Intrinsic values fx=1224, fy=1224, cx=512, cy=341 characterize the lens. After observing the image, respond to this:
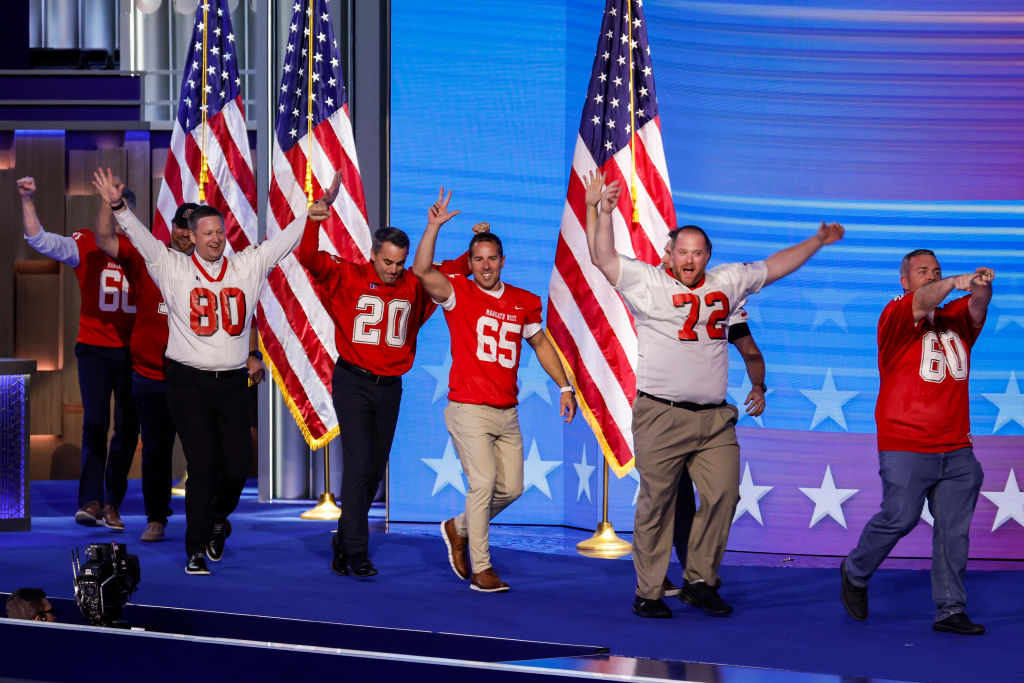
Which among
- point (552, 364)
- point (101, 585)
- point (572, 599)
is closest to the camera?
point (101, 585)

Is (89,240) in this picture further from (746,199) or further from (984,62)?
(984,62)

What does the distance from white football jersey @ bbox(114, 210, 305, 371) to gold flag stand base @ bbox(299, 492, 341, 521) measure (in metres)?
2.10

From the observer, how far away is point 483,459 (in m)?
5.69

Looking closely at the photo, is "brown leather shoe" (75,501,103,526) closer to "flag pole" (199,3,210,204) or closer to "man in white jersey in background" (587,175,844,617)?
"flag pole" (199,3,210,204)

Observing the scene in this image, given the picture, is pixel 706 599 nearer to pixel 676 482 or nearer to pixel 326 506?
pixel 676 482

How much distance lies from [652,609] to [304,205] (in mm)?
3948

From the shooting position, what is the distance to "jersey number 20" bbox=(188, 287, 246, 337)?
5.91 meters

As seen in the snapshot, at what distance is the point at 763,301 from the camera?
22.8 feet

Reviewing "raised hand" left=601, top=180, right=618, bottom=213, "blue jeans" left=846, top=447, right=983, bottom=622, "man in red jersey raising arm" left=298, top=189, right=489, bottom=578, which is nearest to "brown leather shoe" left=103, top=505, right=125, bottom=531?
"man in red jersey raising arm" left=298, top=189, right=489, bottom=578

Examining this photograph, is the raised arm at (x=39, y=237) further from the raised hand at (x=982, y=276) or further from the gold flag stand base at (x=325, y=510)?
the raised hand at (x=982, y=276)

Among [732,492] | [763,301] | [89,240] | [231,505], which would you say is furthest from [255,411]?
[732,492]

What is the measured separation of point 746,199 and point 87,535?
14.2 feet

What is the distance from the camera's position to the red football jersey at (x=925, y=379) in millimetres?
4895

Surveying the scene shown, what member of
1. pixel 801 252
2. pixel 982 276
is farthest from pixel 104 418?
pixel 982 276
